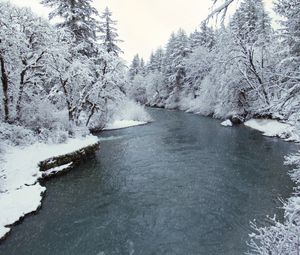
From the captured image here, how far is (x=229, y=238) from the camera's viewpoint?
7.93 metres

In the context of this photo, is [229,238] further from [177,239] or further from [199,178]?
[199,178]

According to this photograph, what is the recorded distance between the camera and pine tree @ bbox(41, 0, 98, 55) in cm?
2464

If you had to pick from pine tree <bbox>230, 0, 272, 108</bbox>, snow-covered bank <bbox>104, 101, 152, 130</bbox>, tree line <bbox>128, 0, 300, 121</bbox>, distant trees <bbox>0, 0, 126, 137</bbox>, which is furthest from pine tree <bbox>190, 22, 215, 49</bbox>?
distant trees <bbox>0, 0, 126, 137</bbox>

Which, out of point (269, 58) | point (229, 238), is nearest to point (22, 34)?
point (229, 238)

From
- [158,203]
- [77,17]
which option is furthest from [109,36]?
[158,203]

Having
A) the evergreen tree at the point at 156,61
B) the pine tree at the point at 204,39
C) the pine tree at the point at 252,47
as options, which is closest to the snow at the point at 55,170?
the pine tree at the point at 252,47

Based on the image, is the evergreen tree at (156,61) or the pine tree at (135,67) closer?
the evergreen tree at (156,61)

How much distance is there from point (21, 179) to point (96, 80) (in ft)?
40.0

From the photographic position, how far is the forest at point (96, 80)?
5.04 meters

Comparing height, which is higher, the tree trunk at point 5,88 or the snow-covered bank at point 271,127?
the tree trunk at point 5,88

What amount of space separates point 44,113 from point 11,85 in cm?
A: 257

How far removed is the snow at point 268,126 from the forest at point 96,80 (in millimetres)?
656

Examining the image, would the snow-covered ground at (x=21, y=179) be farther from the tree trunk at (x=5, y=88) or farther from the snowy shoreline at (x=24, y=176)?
the tree trunk at (x=5, y=88)

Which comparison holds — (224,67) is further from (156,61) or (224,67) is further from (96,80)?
(156,61)
